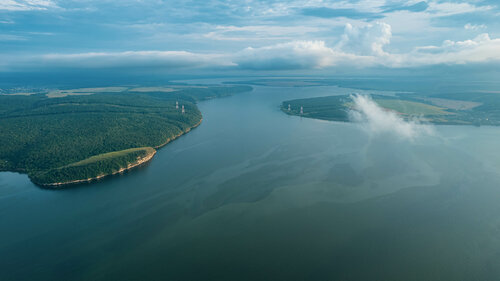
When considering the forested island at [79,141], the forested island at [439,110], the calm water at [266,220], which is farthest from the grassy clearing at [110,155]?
the forested island at [439,110]

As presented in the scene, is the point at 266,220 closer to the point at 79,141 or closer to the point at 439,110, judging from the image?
the point at 79,141

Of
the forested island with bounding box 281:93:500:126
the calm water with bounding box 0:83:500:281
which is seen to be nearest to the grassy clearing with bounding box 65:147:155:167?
the calm water with bounding box 0:83:500:281

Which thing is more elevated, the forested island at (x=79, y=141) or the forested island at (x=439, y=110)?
the forested island at (x=439, y=110)

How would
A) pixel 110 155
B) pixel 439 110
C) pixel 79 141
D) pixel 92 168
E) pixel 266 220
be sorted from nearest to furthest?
pixel 266 220
pixel 92 168
pixel 110 155
pixel 79 141
pixel 439 110

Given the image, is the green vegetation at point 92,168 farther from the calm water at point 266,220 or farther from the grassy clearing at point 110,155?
the calm water at point 266,220

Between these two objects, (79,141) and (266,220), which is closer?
(266,220)

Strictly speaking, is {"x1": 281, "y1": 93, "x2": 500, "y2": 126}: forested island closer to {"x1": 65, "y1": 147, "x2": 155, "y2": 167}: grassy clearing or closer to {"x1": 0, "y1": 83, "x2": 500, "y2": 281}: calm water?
{"x1": 0, "y1": 83, "x2": 500, "y2": 281}: calm water

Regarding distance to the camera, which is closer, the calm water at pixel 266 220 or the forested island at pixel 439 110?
the calm water at pixel 266 220

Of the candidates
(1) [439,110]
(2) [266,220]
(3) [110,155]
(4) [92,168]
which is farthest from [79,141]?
(1) [439,110]
